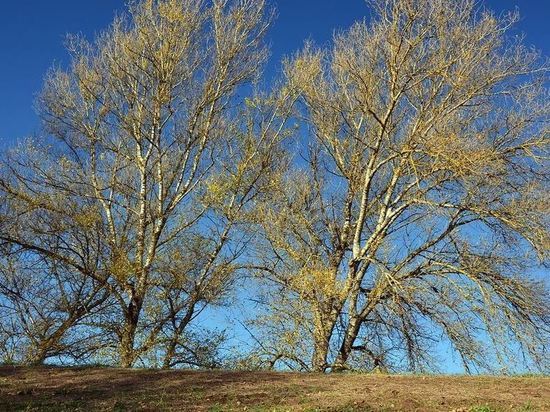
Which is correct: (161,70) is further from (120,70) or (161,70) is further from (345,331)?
(345,331)

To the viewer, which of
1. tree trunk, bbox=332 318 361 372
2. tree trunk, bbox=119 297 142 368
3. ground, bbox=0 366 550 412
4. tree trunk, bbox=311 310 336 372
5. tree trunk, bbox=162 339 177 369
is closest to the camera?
ground, bbox=0 366 550 412

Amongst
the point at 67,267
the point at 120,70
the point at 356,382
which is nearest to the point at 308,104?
the point at 120,70

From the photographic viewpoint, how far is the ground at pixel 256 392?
9352 mm

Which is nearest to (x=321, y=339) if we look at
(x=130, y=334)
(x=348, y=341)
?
(x=348, y=341)

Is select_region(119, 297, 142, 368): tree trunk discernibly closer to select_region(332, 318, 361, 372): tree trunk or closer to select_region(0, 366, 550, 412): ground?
select_region(0, 366, 550, 412): ground

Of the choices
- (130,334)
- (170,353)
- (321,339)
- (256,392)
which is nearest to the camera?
(256,392)

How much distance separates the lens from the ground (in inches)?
368

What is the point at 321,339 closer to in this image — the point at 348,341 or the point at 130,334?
the point at 348,341

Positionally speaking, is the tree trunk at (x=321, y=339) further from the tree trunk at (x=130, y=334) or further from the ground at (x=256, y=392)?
the tree trunk at (x=130, y=334)

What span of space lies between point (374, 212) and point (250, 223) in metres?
3.90

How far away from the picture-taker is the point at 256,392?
33.7 ft

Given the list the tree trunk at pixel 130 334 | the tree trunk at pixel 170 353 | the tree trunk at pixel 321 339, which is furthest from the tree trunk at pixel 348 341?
the tree trunk at pixel 130 334

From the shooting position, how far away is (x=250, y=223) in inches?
764

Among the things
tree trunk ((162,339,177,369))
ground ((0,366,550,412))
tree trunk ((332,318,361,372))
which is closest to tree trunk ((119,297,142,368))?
tree trunk ((162,339,177,369))
